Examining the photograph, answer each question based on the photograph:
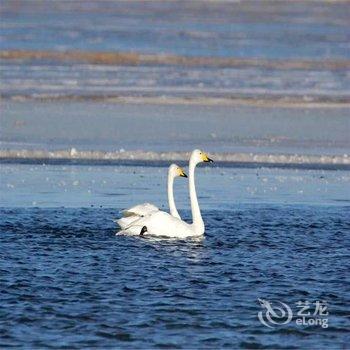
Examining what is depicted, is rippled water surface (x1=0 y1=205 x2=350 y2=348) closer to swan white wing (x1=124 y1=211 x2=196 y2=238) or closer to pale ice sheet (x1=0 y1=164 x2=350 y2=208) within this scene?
swan white wing (x1=124 y1=211 x2=196 y2=238)

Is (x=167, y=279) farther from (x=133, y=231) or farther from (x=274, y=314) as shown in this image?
(x=133, y=231)

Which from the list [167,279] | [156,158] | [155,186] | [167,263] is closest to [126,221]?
[167,263]

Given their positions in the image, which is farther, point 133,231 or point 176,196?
point 176,196

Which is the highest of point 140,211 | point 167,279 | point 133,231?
point 140,211

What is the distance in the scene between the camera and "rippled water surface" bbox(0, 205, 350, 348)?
903cm

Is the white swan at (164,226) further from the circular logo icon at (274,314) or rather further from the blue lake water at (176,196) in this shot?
the circular logo icon at (274,314)

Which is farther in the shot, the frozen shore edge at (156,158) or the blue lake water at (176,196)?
the frozen shore edge at (156,158)

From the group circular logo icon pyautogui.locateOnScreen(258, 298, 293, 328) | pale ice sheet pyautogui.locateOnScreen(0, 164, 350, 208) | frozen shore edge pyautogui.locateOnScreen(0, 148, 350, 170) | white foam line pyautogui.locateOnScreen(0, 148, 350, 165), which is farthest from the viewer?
white foam line pyautogui.locateOnScreen(0, 148, 350, 165)

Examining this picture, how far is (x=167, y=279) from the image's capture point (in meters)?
10.7

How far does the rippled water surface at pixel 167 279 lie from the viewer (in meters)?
9.03

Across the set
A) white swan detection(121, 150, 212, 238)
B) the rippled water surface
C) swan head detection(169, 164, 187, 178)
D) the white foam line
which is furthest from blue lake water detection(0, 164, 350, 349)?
the white foam line

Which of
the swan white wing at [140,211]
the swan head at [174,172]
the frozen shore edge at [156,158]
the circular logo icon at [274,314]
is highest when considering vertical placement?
the frozen shore edge at [156,158]

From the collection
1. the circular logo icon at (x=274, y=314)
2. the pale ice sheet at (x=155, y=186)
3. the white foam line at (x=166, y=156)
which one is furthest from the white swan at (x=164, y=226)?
the white foam line at (x=166, y=156)

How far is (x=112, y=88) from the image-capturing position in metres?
28.9
